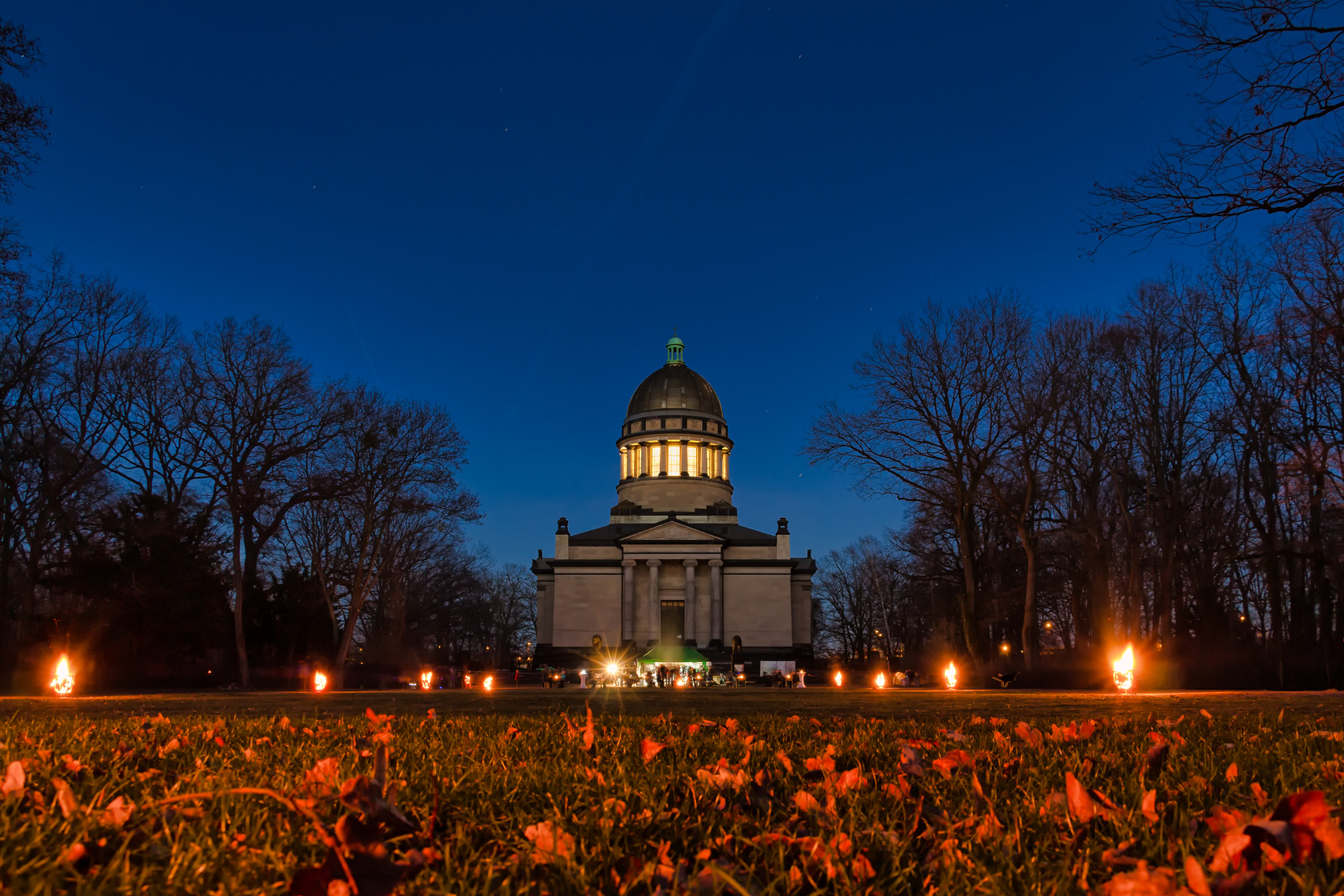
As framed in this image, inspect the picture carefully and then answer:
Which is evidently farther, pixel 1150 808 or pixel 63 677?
pixel 63 677

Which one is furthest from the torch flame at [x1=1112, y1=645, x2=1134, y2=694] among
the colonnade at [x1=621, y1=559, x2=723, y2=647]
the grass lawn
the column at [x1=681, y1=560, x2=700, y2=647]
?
the column at [x1=681, y1=560, x2=700, y2=647]

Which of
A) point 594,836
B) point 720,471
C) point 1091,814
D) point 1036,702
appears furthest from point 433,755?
point 720,471

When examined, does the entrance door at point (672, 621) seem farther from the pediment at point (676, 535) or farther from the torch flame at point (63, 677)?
the torch flame at point (63, 677)

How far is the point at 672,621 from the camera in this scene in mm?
75188

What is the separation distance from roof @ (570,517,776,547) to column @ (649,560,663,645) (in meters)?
3.39

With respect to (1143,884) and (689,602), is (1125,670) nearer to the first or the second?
(1143,884)

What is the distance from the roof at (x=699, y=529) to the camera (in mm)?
76062

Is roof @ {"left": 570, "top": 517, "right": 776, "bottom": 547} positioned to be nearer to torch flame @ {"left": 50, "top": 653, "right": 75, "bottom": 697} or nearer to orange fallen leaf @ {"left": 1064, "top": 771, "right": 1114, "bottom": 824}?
torch flame @ {"left": 50, "top": 653, "right": 75, "bottom": 697}

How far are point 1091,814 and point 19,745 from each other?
4.76 metres

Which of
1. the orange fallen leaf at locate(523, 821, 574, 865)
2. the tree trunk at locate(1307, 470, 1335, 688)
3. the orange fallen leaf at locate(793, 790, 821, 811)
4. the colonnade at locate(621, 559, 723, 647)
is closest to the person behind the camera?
the orange fallen leaf at locate(523, 821, 574, 865)

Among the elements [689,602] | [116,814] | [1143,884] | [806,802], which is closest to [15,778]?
[116,814]

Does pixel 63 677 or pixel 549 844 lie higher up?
pixel 549 844

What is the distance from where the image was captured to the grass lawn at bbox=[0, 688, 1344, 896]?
1915 mm

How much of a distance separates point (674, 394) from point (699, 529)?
860 inches
